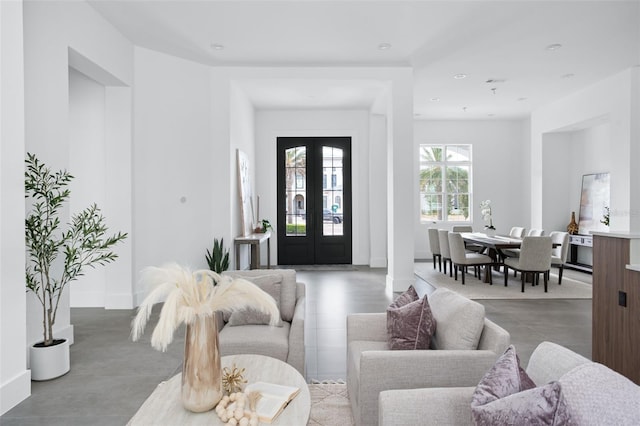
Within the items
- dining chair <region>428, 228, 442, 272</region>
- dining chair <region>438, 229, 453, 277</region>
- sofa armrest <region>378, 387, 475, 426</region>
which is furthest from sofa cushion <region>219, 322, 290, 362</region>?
dining chair <region>428, 228, 442, 272</region>

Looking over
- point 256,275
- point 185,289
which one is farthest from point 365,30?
point 185,289

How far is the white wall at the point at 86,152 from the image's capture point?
5121 millimetres

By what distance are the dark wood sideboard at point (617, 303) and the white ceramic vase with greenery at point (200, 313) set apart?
254 cm

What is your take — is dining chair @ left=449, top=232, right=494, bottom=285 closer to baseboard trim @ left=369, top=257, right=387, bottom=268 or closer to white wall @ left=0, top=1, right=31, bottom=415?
baseboard trim @ left=369, top=257, right=387, bottom=268

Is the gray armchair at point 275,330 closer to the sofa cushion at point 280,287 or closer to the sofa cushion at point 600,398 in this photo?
the sofa cushion at point 280,287

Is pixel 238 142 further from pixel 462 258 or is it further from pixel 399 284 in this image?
pixel 462 258

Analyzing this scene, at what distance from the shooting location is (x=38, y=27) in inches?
136

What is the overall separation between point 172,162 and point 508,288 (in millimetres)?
5150

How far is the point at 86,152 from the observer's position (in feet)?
16.9

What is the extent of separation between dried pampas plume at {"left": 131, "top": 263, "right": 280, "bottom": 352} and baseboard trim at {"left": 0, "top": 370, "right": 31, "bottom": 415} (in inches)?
71.7

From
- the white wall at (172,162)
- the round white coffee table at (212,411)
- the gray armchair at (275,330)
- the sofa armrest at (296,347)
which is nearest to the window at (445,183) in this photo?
the white wall at (172,162)

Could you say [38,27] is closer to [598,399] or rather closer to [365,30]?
[365,30]

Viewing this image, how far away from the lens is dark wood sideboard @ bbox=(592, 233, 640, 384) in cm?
269

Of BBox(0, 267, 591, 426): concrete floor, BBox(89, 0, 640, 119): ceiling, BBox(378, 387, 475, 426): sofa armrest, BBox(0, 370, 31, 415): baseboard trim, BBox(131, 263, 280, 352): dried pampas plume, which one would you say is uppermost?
BBox(89, 0, 640, 119): ceiling
